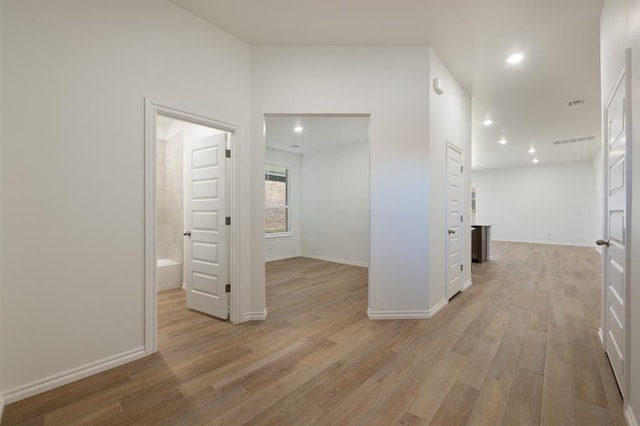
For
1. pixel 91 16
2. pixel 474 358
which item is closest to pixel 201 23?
pixel 91 16

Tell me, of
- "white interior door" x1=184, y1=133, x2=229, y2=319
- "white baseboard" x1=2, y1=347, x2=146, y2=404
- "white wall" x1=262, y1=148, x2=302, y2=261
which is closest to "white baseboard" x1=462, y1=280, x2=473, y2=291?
"white interior door" x1=184, y1=133, x2=229, y2=319

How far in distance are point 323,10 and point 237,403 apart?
314cm

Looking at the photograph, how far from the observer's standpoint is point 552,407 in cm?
162

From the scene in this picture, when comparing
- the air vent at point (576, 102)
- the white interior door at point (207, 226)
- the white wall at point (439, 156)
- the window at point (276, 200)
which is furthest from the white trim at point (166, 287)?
the air vent at point (576, 102)

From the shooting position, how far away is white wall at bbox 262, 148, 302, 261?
6.54 meters

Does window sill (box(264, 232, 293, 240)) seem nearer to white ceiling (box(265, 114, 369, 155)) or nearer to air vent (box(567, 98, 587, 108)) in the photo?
white ceiling (box(265, 114, 369, 155))

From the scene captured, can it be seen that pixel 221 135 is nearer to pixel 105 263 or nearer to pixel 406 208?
pixel 105 263

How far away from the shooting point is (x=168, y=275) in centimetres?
396

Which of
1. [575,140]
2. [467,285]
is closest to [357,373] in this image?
[467,285]

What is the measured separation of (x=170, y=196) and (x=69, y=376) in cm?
288

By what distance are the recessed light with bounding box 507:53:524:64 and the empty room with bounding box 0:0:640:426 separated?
0.15ft

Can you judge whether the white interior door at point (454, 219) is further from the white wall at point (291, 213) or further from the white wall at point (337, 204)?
the white wall at point (291, 213)

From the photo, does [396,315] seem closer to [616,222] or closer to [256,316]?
[256,316]

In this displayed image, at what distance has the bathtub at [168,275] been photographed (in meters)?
3.87
